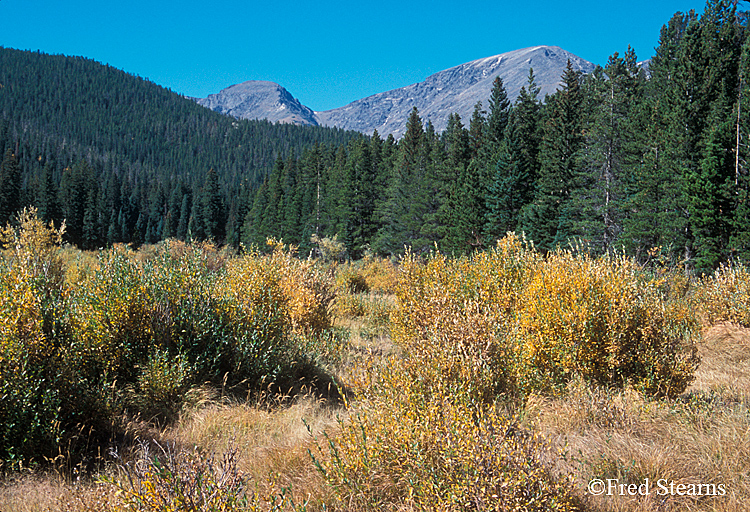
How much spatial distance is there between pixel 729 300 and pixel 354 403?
8.81 m

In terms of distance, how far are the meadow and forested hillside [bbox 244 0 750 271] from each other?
638 cm

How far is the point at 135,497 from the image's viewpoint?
2037mm

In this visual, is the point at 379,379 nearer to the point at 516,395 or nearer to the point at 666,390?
the point at 516,395

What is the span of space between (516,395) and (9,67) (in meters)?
255

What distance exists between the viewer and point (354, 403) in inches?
132

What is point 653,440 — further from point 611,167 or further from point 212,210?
point 212,210

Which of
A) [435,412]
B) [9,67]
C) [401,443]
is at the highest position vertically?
[9,67]

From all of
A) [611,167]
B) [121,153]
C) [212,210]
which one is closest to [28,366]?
[611,167]

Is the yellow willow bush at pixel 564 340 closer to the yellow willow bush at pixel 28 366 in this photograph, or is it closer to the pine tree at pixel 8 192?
the yellow willow bush at pixel 28 366

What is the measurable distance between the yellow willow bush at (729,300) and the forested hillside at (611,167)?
16.4 feet

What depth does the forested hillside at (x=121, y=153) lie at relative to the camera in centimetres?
6950

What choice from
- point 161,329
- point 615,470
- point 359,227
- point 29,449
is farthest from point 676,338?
point 359,227

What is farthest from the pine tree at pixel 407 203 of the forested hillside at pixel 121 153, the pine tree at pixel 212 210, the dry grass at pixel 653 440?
the pine tree at pixel 212 210

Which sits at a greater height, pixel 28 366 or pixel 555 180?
pixel 555 180
